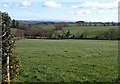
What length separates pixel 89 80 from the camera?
48.5 feet

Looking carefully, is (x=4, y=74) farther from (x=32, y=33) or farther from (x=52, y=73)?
(x=32, y=33)

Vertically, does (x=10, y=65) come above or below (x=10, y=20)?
below

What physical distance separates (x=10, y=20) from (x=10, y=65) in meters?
2.27

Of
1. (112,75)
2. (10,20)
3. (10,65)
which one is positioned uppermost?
(10,20)

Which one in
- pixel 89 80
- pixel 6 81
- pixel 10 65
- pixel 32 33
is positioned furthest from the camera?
pixel 32 33

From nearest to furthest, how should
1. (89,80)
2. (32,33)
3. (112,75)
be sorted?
(89,80) < (112,75) < (32,33)

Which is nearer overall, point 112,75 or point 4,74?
point 4,74

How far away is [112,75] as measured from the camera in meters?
16.4

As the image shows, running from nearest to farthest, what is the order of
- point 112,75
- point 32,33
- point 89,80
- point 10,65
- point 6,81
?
point 6,81 → point 10,65 → point 89,80 → point 112,75 → point 32,33

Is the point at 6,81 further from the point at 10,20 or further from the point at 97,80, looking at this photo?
the point at 97,80

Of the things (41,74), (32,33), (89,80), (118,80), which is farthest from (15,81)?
(32,33)

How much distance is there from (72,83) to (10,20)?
14.6ft

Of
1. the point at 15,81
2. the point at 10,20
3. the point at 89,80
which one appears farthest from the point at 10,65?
the point at 89,80

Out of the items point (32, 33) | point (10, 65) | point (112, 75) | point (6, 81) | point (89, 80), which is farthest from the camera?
point (32, 33)
